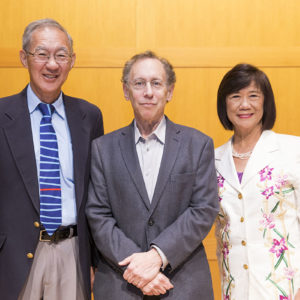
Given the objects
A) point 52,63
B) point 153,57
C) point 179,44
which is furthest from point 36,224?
point 179,44

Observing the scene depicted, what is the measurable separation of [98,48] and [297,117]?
152 centimetres

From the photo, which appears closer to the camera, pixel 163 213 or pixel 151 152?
pixel 163 213

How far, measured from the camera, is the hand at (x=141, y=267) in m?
1.72

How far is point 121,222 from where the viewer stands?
6.09 feet

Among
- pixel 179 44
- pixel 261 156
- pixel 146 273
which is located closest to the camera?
pixel 146 273

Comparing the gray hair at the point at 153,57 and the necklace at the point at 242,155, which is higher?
the gray hair at the point at 153,57

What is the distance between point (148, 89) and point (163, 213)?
21.3 inches

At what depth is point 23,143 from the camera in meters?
1.90

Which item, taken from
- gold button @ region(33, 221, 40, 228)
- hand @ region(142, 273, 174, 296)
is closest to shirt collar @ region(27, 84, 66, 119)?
gold button @ region(33, 221, 40, 228)

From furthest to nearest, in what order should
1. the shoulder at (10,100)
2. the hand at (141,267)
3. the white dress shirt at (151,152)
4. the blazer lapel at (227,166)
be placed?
the blazer lapel at (227,166) < the shoulder at (10,100) < the white dress shirt at (151,152) < the hand at (141,267)

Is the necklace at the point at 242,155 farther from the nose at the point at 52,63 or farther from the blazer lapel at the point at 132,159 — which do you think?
the nose at the point at 52,63

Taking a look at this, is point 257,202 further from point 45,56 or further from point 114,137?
point 45,56

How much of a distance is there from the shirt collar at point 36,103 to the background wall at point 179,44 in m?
1.01

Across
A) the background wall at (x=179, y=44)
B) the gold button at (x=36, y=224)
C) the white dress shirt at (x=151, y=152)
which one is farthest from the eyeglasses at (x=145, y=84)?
the background wall at (x=179, y=44)
